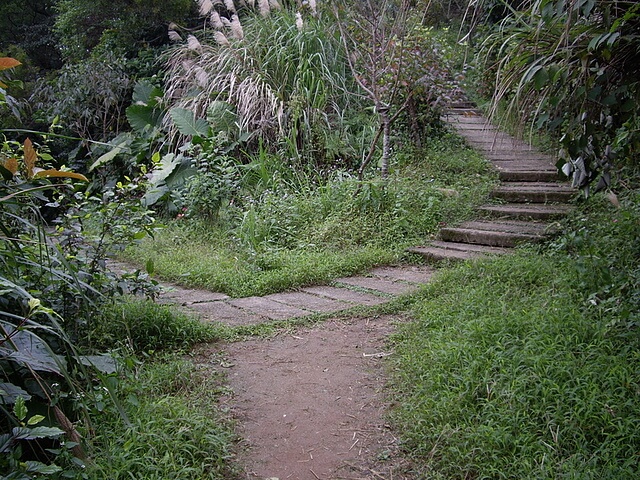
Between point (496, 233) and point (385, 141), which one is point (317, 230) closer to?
point (385, 141)

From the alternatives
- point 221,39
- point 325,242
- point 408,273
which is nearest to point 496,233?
point 408,273

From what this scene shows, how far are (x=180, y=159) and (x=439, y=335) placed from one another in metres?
5.70

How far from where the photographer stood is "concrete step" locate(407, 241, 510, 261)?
17.7ft

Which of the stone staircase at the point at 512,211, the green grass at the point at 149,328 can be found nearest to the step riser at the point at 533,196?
the stone staircase at the point at 512,211

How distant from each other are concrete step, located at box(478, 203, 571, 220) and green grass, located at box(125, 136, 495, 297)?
10.5 inches

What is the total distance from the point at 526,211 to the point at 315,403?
13.0ft

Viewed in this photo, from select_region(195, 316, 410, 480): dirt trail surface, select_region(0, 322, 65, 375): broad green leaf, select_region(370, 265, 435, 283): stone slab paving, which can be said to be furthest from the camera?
select_region(370, 265, 435, 283): stone slab paving

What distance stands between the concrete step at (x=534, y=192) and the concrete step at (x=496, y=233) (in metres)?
0.61

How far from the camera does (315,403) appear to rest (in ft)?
9.91

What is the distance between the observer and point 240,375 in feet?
10.9

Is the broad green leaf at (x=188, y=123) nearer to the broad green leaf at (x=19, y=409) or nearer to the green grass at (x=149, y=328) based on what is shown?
the green grass at (x=149, y=328)

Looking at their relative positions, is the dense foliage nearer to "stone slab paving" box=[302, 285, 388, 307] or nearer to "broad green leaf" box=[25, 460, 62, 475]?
"stone slab paving" box=[302, 285, 388, 307]

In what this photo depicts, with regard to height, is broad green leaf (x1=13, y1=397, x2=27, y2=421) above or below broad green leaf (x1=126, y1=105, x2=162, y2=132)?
above

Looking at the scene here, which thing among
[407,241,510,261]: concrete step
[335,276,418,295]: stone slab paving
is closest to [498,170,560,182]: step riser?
[407,241,510,261]: concrete step
